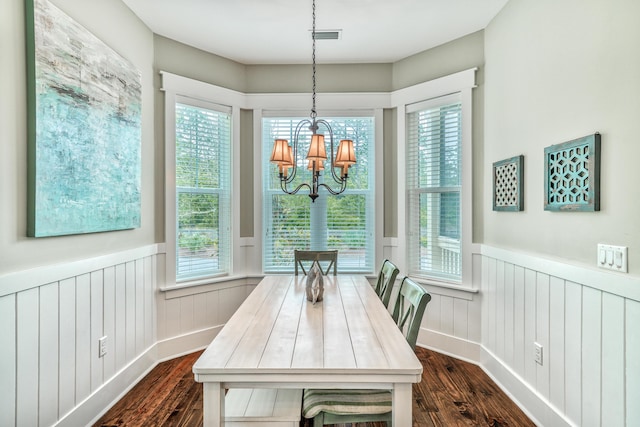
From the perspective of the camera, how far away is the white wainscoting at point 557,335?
5.29ft

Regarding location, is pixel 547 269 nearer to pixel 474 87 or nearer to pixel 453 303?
pixel 453 303

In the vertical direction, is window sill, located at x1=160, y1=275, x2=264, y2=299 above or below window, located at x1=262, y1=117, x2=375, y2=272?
below

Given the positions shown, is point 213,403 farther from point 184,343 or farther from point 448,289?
point 448,289

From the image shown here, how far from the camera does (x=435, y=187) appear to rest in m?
3.43

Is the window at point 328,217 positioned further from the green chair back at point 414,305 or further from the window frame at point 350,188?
the green chair back at point 414,305

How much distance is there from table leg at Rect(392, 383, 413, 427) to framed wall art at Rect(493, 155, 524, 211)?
165 centimetres

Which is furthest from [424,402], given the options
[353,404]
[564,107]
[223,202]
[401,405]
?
[223,202]

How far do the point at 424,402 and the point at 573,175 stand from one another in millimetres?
1694

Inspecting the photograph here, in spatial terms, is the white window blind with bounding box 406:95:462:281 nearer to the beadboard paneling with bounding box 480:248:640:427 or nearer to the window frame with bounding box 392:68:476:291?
the window frame with bounding box 392:68:476:291

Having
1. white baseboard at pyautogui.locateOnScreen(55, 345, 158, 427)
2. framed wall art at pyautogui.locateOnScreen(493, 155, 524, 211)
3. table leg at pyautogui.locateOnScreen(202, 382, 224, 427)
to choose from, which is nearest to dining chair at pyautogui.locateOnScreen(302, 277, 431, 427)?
table leg at pyautogui.locateOnScreen(202, 382, 224, 427)

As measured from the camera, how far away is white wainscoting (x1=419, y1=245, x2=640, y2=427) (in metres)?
1.61

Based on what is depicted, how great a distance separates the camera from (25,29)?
177cm

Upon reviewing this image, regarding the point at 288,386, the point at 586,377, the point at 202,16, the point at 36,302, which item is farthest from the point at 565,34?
the point at 36,302

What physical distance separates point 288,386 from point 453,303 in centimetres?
231
